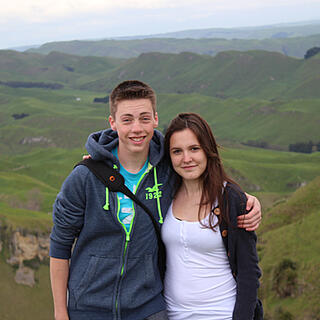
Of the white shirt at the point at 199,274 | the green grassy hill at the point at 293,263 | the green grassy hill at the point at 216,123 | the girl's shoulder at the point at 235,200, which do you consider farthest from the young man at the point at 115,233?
the green grassy hill at the point at 216,123

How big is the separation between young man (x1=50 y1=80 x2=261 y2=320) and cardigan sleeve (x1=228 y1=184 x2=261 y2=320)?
0.18 meters

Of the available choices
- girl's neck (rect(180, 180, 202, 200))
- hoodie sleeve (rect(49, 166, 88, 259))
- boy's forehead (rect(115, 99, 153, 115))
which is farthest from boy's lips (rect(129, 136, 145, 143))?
girl's neck (rect(180, 180, 202, 200))

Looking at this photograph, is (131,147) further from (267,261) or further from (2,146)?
(2,146)

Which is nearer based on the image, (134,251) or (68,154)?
(134,251)

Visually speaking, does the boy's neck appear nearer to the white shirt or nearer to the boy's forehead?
the boy's forehead

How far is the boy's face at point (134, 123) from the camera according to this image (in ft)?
19.6

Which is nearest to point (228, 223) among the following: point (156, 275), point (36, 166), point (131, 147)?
point (156, 275)

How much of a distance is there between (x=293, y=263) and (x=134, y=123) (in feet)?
60.2

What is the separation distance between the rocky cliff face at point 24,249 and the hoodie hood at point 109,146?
31.3 metres

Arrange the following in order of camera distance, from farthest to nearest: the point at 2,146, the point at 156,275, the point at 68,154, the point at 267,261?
1. the point at 2,146
2. the point at 68,154
3. the point at 267,261
4. the point at 156,275

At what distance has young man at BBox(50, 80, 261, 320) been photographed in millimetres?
5840

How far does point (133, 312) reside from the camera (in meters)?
5.94

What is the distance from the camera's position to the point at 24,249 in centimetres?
3653

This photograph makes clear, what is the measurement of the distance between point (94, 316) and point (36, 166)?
9321cm
